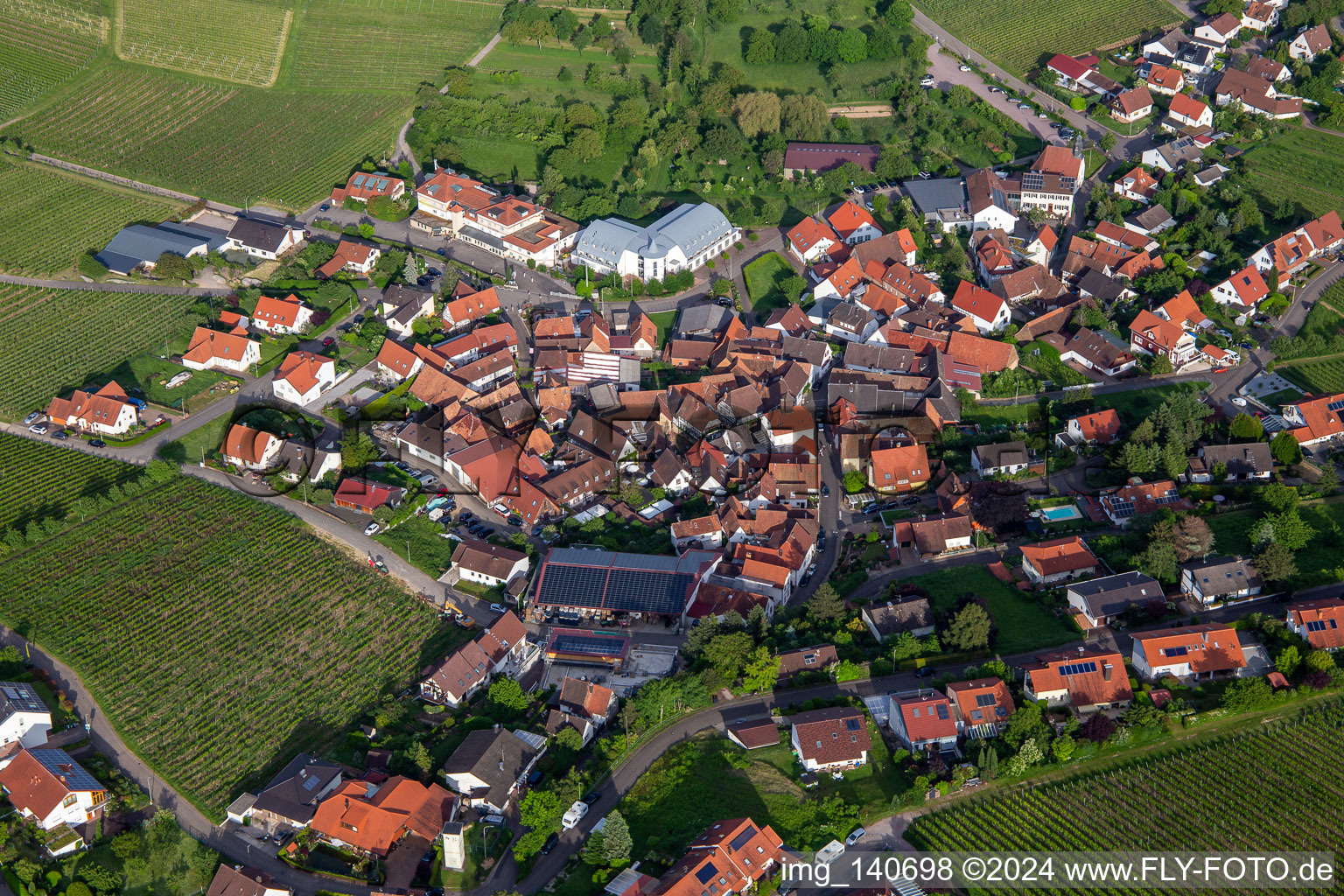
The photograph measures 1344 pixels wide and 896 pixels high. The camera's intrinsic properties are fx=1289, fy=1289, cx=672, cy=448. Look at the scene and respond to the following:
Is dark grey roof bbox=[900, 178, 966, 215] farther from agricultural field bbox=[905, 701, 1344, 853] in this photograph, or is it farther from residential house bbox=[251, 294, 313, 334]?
agricultural field bbox=[905, 701, 1344, 853]

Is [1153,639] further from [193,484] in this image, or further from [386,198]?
[386,198]

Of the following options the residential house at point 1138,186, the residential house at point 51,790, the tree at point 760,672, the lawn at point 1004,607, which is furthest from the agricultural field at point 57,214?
the residential house at point 1138,186

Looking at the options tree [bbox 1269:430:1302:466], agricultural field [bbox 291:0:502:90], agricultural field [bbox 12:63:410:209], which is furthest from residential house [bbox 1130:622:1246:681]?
agricultural field [bbox 291:0:502:90]

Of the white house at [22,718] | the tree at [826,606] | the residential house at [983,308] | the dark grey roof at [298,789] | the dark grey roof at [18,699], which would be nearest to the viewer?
the dark grey roof at [298,789]

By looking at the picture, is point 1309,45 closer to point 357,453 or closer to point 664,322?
point 664,322

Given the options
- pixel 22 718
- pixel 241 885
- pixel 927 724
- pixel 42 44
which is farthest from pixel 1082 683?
pixel 42 44

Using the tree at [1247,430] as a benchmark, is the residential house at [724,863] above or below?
below

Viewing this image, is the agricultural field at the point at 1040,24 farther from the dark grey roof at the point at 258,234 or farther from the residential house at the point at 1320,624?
the residential house at the point at 1320,624
